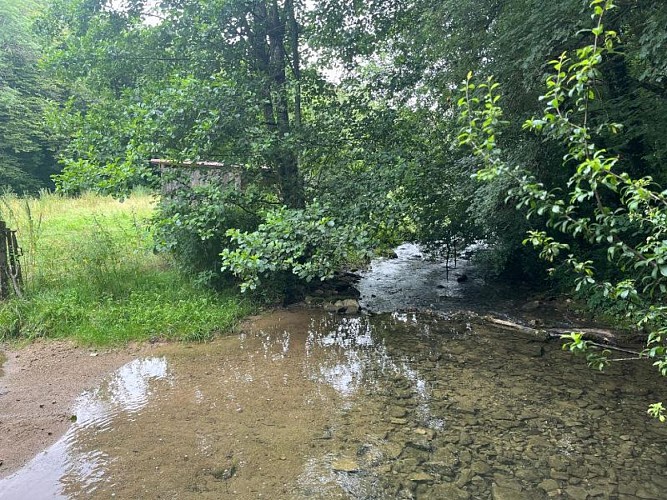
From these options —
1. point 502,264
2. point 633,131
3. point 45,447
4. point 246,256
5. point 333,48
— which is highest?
point 333,48

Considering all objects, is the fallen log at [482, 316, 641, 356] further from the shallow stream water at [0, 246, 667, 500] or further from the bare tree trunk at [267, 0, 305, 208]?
the bare tree trunk at [267, 0, 305, 208]

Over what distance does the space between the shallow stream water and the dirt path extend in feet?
0.57

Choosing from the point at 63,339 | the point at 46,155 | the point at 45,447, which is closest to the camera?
the point at 45,447

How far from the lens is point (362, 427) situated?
12.7ft

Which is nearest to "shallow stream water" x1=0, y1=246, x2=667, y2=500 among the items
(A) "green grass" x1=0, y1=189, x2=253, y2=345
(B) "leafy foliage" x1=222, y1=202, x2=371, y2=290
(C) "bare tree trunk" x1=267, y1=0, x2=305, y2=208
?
(A) "green grass" x1=0, y1=189, x2=253, y2=345

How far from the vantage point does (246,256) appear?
5.41m

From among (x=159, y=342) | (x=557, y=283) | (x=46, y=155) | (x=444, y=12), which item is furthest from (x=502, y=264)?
(x=46, y=155)

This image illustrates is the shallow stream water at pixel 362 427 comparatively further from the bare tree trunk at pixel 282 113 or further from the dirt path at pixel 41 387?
the bare tree trunk at pixel 282 113

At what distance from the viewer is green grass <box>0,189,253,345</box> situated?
592 cm

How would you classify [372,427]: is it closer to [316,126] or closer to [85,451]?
[85,451]

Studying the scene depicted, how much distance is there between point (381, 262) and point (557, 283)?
4316mm

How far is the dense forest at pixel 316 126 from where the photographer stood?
18.0 feet

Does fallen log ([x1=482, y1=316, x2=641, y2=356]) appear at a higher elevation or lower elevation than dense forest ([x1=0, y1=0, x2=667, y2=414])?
lower

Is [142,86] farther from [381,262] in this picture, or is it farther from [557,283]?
[557,283]
